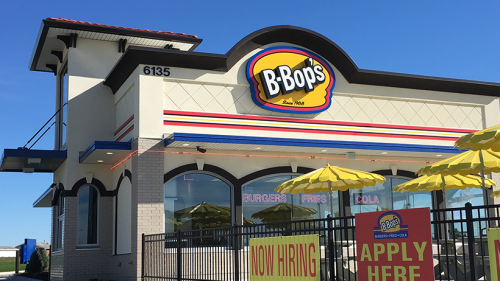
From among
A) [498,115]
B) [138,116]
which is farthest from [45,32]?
[498,115]

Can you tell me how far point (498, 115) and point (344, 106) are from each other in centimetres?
688

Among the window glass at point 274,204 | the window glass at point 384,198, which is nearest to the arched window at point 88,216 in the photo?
the window glass at point 274,204

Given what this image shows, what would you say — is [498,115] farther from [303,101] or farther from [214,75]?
[214,75]

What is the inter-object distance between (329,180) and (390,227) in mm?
5666

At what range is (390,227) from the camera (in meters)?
7.82

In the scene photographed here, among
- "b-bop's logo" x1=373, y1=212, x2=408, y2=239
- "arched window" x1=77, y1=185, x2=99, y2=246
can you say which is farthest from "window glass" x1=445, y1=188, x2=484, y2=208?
"b-bop's logo" x1=373, y1=212, x2=408, y2=239

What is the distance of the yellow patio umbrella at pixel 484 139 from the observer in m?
9.57

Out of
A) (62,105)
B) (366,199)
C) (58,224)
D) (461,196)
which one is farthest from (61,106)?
(461,196)

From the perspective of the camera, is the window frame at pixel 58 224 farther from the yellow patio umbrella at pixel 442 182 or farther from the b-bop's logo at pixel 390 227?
the b-bop's logo at pixel 390 227

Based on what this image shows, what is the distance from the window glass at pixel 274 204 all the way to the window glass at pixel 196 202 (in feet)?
2.42

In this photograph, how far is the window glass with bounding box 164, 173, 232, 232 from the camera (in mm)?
16688

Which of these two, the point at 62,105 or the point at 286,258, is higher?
the point at 62,105

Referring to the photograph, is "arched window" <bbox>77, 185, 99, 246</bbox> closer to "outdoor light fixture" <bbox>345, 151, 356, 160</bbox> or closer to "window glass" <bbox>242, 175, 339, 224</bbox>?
"window glass" <bbox>242, 175, 339, 224</bbox>

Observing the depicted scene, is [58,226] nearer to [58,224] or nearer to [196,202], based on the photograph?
[58,224]
